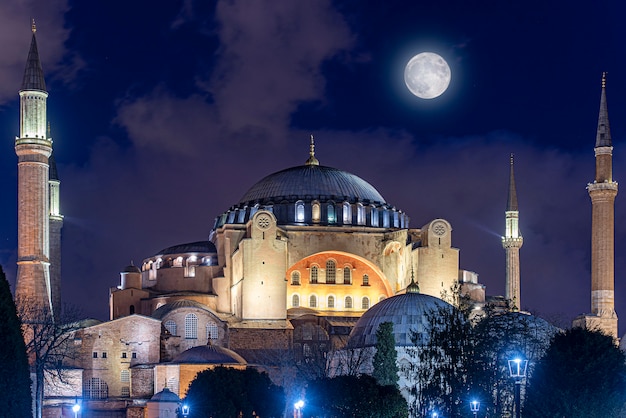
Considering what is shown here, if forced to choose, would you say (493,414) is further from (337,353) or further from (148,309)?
(148,309)

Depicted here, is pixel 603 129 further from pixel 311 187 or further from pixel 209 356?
pixel 209 356

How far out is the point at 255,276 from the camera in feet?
160

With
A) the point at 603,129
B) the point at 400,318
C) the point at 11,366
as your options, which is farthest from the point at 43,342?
the point at 603,129

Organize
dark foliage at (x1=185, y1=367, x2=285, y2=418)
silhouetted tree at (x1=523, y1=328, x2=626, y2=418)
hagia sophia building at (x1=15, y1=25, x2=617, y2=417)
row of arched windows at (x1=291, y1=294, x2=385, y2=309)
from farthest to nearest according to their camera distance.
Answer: row of arched windows at (x1=291, y1=294, x2=385, y2=309), hagia sophia building at (x1=15, y1=25, x2=617, y2=417), dark foliage at (x1=185, y1=367, x2=285, y2=418), silhouetted tree at (x1=523, y1=328, x2=626, y2=418)

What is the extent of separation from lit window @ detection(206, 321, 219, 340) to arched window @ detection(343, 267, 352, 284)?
749 centimetres

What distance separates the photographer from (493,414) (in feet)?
102

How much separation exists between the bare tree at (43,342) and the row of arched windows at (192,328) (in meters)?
3.60

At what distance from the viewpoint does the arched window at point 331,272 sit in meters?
53.0

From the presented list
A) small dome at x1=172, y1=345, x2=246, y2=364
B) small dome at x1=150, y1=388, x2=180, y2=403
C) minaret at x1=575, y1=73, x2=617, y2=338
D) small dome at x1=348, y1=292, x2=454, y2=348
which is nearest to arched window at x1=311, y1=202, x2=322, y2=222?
small dome at x1=172, y1=345, x2=246, y2=364

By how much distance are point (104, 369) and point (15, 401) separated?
74.1 feet

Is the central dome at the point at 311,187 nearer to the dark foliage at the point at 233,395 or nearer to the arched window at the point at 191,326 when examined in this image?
the arched window at the point at 191,326

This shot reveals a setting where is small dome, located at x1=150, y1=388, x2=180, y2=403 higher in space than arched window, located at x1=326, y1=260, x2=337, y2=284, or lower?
lower

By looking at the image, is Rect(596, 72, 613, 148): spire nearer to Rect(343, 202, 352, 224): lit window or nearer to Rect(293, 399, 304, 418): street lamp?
Rect(343, 202, 352, 224): lit window

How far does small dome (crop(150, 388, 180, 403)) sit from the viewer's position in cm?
4281
